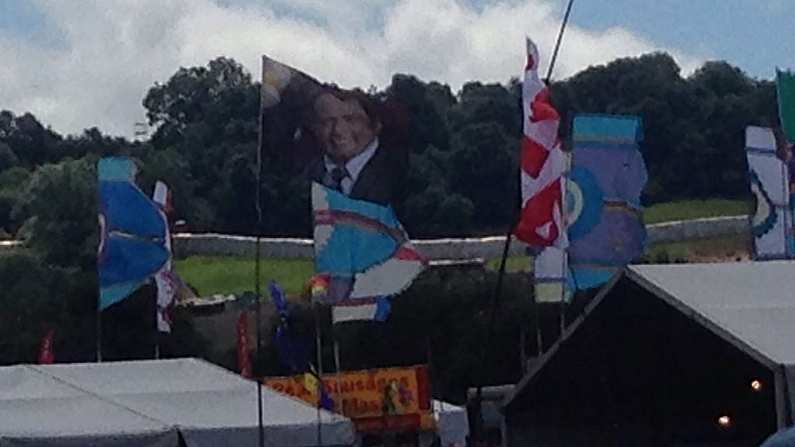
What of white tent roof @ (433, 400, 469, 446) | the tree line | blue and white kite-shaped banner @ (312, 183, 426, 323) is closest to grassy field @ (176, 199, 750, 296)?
the tree line

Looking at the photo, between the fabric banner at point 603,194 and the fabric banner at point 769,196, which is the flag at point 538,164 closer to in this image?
the fabric banner at point 603,194

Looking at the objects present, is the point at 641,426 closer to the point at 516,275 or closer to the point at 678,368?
the point at 678,368

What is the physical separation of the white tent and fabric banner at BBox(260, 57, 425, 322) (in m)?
1.95

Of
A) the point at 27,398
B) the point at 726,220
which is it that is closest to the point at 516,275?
the point at 726,220

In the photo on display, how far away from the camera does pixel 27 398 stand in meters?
26.2

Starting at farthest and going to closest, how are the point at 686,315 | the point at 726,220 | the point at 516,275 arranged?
1. the point at 726,220
2. the point at 516,275
3. the point at 686,315

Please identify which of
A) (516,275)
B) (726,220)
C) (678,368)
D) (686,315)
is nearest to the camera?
(686,315)

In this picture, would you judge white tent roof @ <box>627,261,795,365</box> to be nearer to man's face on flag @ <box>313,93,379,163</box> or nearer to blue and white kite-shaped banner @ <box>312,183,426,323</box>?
man's face on flag @ <box>313,93,379,163</box>

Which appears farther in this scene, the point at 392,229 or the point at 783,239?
the point at 783,239

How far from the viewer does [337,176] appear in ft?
88.8

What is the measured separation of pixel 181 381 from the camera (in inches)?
1105

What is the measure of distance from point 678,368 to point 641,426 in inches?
51.2

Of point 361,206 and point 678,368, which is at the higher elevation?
point 361,206

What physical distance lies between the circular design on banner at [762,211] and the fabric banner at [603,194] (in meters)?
2.71
